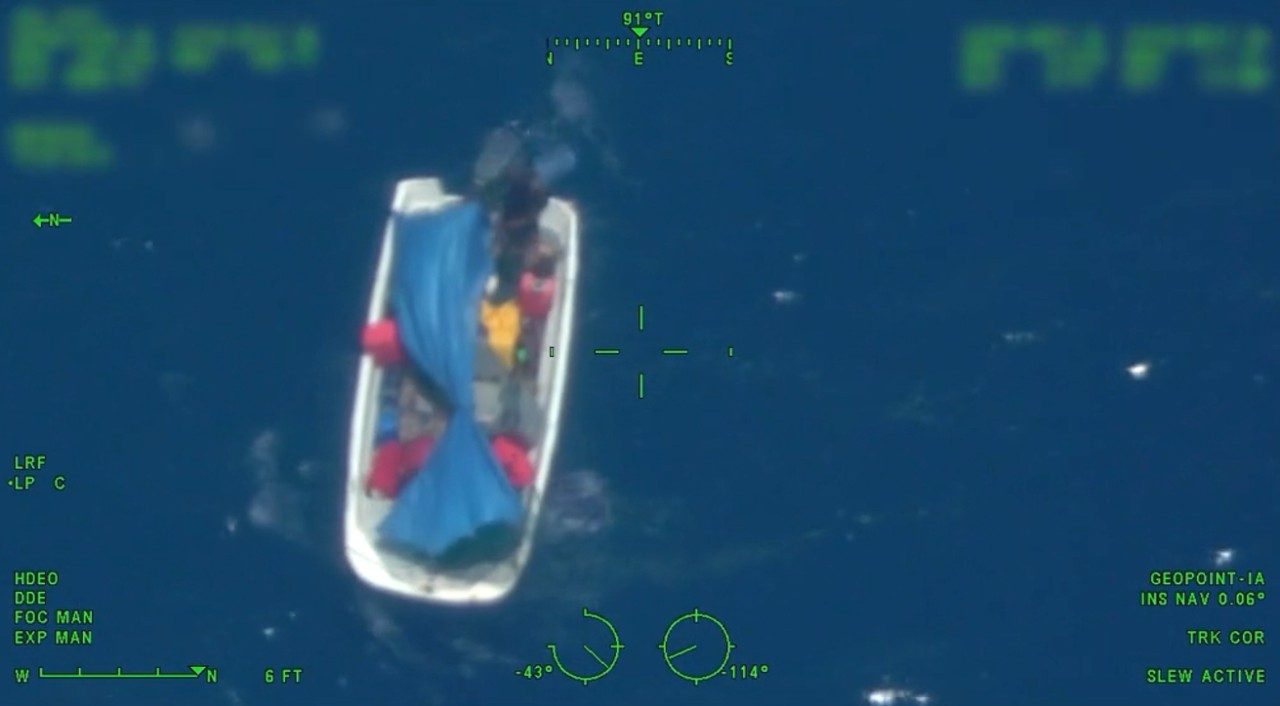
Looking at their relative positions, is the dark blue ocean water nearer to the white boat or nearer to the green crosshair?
the green crosshair

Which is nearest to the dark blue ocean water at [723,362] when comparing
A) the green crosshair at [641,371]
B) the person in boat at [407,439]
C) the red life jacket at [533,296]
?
the green crosshair at [641,371]

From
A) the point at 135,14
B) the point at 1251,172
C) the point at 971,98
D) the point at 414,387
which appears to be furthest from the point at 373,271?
the point at 1251,172

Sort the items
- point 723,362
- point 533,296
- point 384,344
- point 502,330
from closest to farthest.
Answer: point 502,330
point 384,344
point 533,296
point 723,362

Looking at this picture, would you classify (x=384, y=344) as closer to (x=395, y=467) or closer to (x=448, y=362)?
(x=448, y=362)

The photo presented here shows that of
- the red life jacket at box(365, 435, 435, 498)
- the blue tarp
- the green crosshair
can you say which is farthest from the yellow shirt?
the red life jacket at box(365, 435, 435, 498)

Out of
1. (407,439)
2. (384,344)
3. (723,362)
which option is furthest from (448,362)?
(723,362)

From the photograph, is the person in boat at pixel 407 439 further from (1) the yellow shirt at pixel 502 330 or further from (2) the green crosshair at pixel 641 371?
(2) the green crosshair at pixel 641 371

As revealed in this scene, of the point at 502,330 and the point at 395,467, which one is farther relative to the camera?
the point at 502,330
